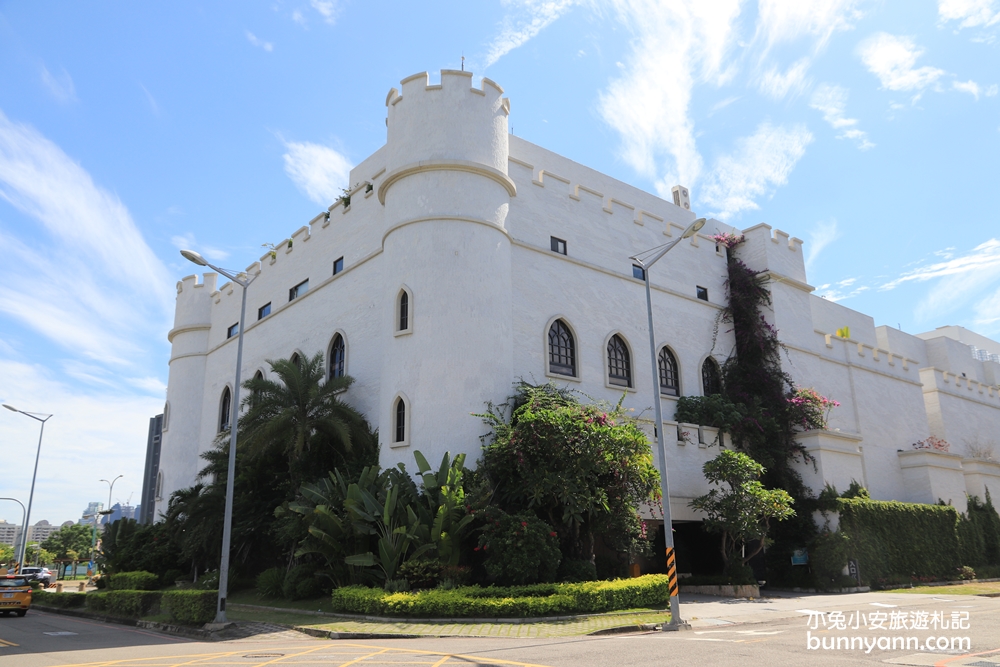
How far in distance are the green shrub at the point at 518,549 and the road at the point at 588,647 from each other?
10.6 ft

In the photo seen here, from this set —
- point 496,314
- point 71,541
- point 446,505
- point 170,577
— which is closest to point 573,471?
point 446,505

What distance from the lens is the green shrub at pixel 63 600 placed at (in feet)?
73.4

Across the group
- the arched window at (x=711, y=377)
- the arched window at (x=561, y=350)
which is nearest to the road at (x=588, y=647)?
the arched window at (x=561, y=350)

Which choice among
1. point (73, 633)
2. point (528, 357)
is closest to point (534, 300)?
point (528, 357)

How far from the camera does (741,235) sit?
92.9 ft

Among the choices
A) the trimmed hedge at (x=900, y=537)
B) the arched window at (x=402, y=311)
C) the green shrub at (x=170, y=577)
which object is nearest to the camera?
the arched window at (x=402, y=311)

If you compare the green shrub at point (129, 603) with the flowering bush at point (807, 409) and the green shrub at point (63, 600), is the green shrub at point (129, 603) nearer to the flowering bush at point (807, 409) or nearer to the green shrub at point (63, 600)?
the green shrub at point (63, 600)

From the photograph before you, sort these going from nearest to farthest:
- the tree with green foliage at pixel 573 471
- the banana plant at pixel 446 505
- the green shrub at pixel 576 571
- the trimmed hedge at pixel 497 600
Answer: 1. the trimmed hedge at pixel 497 600
2. the banana plant at pixel 446 505
3. the green shrub at pixel 576 571
4. the tree with green foliage at pixel 573 471

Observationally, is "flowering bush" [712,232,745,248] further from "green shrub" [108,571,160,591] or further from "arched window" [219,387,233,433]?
"green shrub" [108,571,160,591]

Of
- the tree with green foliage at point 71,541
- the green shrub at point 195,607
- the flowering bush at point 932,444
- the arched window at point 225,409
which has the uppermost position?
the arched window at point 225,409

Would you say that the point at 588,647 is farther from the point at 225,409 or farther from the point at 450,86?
the point at 225,409

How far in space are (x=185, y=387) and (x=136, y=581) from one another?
1140 centimetres

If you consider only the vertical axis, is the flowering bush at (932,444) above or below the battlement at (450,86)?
below

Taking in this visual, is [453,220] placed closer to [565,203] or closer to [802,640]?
[565,203]
